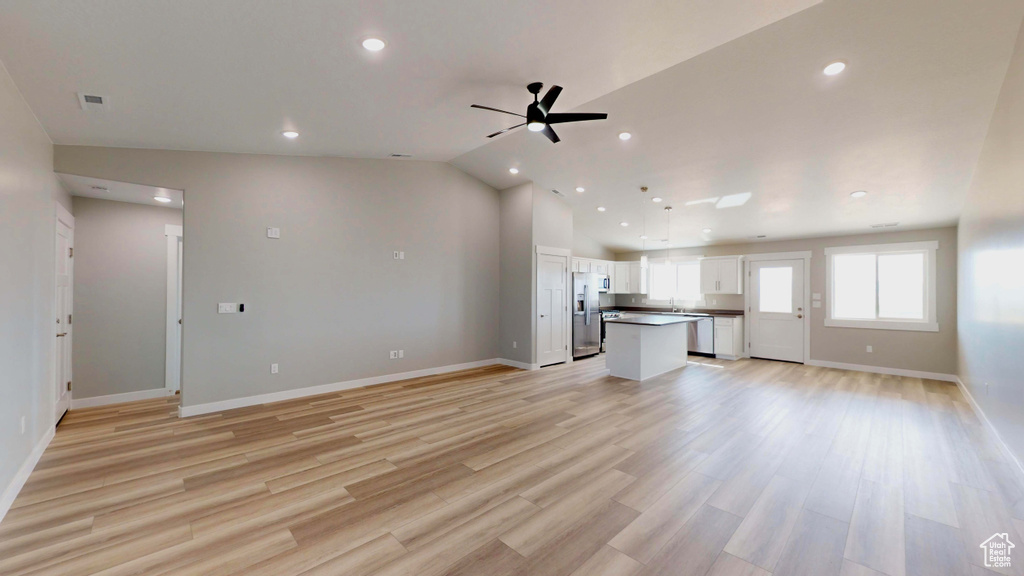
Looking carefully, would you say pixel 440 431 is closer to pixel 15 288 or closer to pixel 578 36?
pixel 15 288

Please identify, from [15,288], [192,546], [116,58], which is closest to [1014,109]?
[192,546]

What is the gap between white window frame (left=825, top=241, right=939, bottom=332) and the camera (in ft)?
20.7

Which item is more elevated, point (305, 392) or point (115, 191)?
point (115, 191)

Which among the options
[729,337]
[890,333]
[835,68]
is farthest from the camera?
[729,337]

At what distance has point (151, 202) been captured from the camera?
192 inches

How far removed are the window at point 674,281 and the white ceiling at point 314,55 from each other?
640 centimetres

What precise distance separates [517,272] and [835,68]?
4798 mm

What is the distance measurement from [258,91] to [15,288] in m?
2.13

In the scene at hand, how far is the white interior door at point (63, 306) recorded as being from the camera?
394 centimetres

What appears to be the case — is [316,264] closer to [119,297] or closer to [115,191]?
[115,191]

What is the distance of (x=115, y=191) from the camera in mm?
4336

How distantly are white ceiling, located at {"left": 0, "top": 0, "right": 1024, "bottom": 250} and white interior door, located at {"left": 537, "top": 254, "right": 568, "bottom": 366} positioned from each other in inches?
88.4

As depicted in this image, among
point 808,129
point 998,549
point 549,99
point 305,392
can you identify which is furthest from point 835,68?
point 305,392

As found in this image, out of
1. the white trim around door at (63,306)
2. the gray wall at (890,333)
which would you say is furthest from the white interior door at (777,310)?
the white trim around door at (63,306)
